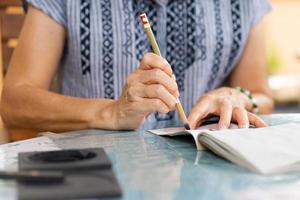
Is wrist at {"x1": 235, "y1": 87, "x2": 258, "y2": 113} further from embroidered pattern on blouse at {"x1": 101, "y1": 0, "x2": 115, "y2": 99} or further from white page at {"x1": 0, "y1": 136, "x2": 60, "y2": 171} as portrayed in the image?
white page at {"x1": 0, "y1": 136, "x2": 60, "y2": 171}

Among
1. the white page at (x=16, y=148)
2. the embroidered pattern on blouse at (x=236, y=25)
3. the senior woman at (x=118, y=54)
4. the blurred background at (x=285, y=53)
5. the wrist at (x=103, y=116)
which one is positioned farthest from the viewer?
the blurred background at (x=285, y=53)

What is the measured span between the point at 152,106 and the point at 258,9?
597mm

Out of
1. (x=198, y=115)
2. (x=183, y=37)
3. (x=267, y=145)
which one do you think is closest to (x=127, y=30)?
(x=183, y=37)

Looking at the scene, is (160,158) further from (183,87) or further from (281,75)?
(281,75)

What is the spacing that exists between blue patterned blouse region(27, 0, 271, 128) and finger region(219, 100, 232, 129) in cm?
28

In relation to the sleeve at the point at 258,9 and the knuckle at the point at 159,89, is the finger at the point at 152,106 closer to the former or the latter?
the knuckle at the point at 159,89

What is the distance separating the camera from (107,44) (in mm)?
1206

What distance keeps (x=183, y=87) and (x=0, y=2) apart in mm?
582

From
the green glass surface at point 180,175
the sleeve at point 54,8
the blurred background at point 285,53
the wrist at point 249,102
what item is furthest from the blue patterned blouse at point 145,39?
the blurred background at point 285,53

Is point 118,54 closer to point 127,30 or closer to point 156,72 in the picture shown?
point 127,30

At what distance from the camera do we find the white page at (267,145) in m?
0.56

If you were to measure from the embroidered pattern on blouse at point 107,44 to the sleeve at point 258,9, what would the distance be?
0.38m

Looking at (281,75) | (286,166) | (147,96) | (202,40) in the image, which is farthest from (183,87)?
(281,75)

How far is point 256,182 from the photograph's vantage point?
519mm
